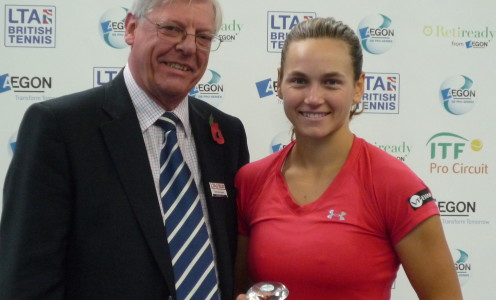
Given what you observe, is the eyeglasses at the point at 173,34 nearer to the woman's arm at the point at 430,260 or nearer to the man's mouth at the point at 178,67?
the man's mouth at the point at 178,67

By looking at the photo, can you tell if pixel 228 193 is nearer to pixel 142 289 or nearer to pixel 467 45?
pixel 142 289

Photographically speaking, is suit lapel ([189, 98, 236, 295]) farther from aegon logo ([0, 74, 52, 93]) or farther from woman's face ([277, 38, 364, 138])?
aegon logo ([0, 74, 52, 93])

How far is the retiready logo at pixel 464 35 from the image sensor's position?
264 cm

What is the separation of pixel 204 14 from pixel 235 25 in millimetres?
1213

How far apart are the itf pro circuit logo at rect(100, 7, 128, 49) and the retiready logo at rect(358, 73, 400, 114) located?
1.11 metres

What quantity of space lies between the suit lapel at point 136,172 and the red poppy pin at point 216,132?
26 centimetres

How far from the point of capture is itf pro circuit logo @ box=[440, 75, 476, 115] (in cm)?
265

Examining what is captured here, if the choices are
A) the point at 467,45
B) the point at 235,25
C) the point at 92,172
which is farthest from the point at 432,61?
the point at 92,172

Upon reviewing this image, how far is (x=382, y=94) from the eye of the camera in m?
2.63

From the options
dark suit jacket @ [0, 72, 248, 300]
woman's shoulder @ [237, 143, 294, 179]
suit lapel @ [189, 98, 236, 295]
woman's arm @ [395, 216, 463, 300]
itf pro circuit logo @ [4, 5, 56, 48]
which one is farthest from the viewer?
itf pro circuit logo @ [4, 5, 56, 48]

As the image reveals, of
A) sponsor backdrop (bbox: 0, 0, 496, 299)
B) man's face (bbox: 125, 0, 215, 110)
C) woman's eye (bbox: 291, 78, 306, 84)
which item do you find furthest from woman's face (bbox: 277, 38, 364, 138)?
sponsor backdrop (bbox: 0, 0, 496, 299)

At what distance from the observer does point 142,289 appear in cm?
127

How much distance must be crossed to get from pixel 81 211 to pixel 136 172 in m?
0.14

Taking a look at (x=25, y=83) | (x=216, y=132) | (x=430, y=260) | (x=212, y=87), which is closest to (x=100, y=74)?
(x=25, y=83)
